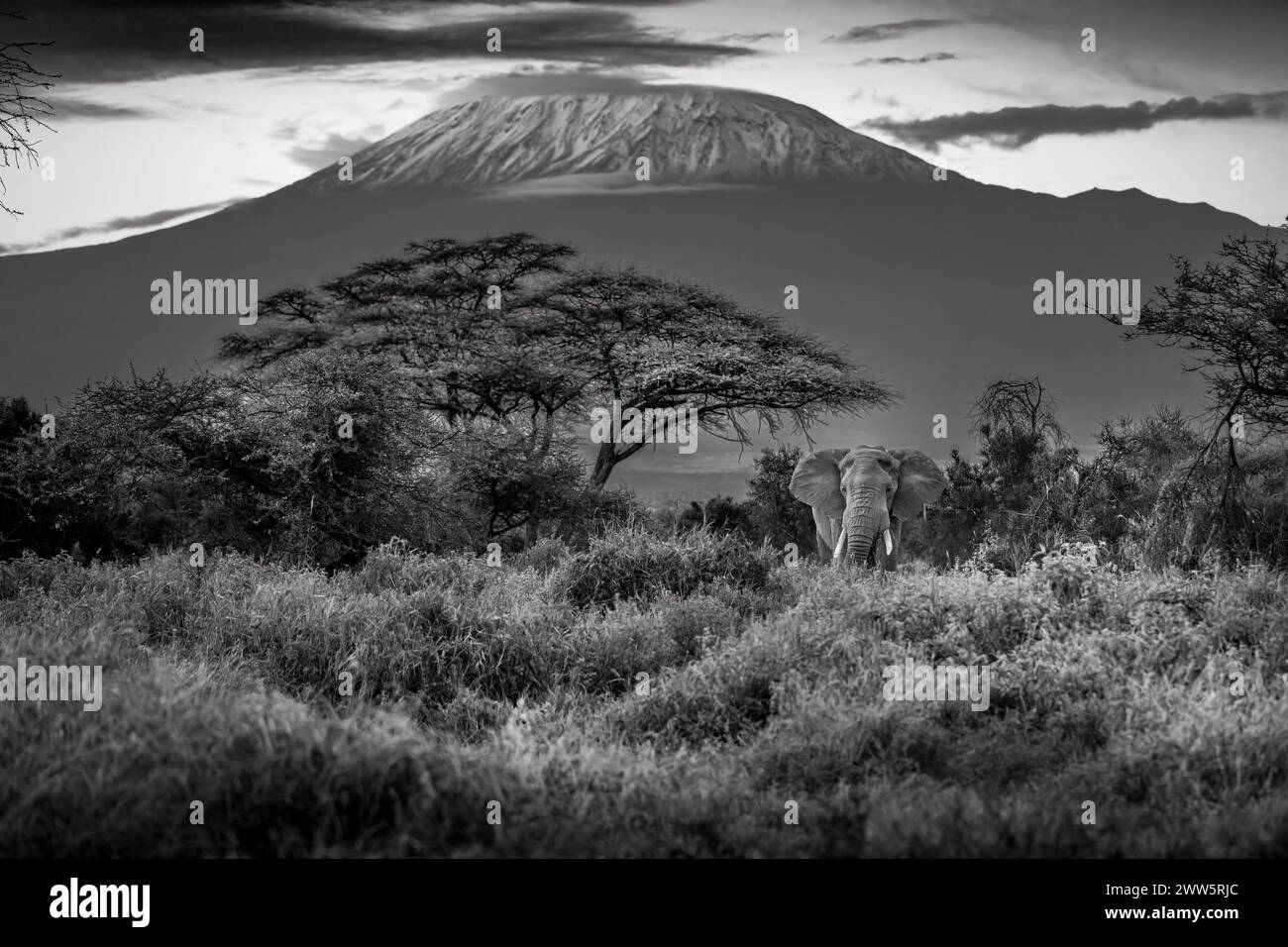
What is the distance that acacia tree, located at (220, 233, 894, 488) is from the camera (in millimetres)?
31469

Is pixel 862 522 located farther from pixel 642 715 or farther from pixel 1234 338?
pixel 642 715

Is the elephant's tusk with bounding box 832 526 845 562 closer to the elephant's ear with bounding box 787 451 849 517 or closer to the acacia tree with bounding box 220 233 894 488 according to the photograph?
the elephant's ear with bounding box 787 451 849 517

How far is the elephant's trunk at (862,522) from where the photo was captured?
16.5 metres

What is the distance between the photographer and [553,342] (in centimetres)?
3419

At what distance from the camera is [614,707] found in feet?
31.1

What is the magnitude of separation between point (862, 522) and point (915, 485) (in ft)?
5.89

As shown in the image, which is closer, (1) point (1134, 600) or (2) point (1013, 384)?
(1) point (1134, 600)

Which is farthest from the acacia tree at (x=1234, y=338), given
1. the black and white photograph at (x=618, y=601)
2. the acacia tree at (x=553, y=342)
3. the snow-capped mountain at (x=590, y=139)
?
the snow-capped mountain at (x=590, y=139)

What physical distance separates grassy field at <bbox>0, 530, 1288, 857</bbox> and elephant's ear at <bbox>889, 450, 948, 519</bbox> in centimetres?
384

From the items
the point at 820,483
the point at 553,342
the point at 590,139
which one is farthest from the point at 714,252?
the point at 820,483
